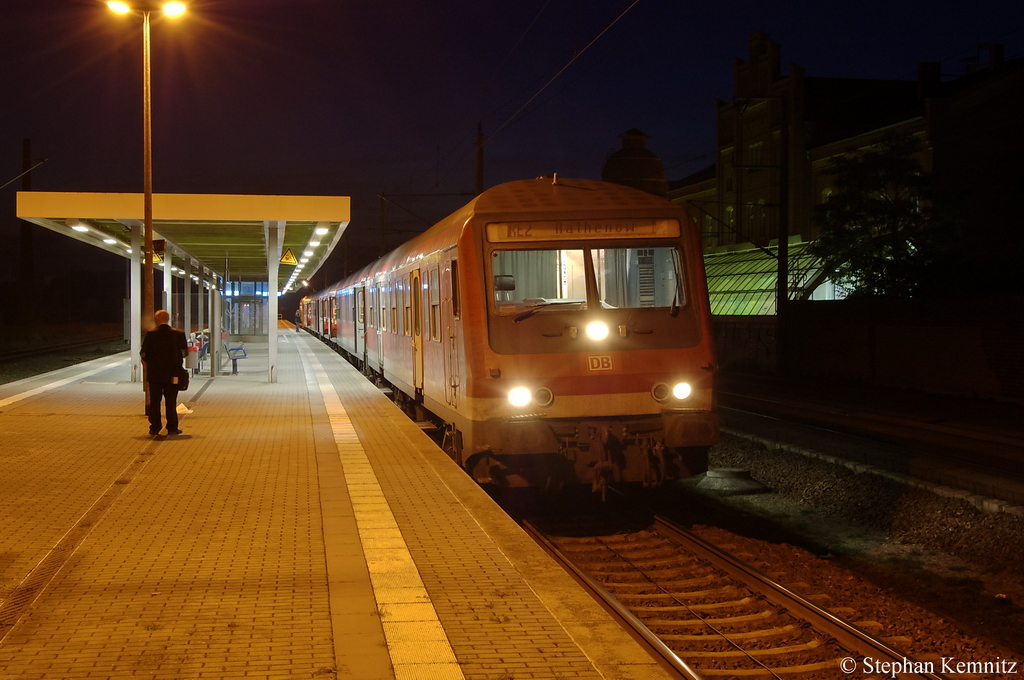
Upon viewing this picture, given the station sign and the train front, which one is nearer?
the train front

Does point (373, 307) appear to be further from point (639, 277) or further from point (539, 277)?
point (639, 277)

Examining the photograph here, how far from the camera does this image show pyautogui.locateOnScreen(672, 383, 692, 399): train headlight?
9.01 meters

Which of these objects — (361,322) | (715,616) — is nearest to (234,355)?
(361,322)

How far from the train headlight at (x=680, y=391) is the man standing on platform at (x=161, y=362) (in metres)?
6.54

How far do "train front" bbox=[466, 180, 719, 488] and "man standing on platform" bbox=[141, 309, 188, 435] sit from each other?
4990mm

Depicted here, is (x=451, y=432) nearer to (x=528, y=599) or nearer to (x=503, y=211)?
(x=503, y=211)

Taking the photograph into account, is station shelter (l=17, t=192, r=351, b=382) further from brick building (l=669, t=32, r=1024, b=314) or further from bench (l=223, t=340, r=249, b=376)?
brick building (l=669, t=32, r=1024, b=314)

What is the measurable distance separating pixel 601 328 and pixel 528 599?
3934 mm

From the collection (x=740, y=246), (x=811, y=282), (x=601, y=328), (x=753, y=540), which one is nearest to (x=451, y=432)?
(x=601, y=328)

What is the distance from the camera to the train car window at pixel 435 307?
35.8ft

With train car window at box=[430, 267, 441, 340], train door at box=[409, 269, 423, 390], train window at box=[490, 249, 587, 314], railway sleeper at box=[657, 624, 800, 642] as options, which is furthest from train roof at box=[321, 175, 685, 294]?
railway sleeper at box=[657, 624, 800, 642]

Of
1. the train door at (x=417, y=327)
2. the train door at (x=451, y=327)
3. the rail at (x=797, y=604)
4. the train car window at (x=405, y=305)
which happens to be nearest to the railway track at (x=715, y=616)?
the rail at (x=797, y=604)

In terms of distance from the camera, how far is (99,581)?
571 centimetres

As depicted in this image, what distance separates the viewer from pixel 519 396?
8695mm
